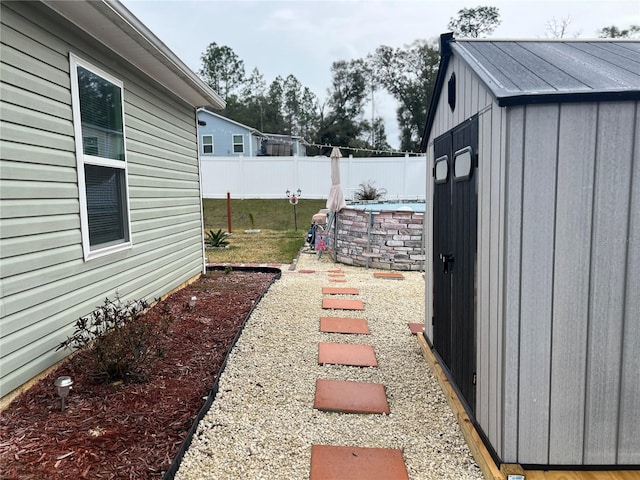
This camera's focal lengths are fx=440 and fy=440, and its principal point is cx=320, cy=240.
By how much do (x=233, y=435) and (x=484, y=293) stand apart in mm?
1562

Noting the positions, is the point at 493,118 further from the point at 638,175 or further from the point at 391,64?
the point at 391,64

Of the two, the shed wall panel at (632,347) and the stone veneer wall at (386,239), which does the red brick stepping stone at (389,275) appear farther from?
the shed wall panel at (632,347)

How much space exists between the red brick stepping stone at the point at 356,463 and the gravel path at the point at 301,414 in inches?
1.9

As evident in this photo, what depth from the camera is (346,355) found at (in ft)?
12.4

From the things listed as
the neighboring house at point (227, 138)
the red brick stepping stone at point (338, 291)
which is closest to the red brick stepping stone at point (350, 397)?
the red brick stepping stone at point (338, 291)

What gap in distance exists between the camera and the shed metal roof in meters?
1.82

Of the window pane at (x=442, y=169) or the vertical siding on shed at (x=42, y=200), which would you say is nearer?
the vertical siding on shed at (x=42, y=200)

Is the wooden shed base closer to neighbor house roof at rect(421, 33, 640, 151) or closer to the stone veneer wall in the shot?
neighbor house roof at rect(421, 33, 640, 151)

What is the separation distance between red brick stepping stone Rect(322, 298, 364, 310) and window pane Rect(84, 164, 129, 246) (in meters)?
2.42

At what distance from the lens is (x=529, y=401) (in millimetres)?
1943

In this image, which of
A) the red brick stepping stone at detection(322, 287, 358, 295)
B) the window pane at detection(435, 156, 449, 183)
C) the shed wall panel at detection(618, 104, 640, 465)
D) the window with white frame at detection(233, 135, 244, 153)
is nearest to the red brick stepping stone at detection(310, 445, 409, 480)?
the shed wall panel at detection(618, 104, 640, 465)

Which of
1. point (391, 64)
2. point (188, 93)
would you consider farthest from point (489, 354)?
point (391, 64)

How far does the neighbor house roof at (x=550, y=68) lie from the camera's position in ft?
5.93

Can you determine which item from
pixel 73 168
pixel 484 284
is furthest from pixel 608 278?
pixel 73 168
